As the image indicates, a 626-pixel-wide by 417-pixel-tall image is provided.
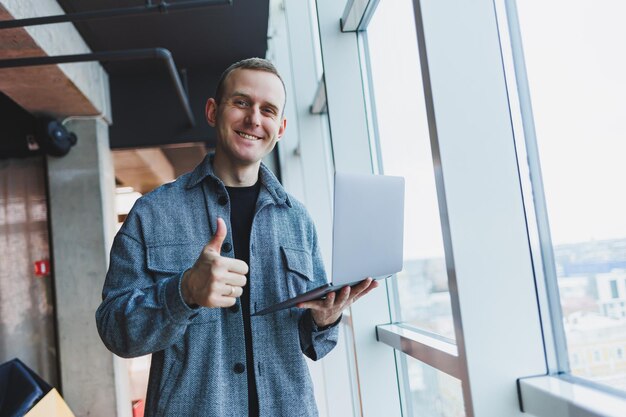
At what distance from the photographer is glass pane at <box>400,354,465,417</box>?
200 centimetres

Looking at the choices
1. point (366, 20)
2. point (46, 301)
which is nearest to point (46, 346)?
point (46, 301)

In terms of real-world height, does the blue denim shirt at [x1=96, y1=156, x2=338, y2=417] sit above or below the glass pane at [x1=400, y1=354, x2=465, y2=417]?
above

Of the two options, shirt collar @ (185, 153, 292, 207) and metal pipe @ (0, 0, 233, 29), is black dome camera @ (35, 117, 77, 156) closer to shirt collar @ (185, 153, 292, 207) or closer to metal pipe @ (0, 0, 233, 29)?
metal pipe @ (0, 0, 233, 29)

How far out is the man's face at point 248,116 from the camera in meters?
1.57

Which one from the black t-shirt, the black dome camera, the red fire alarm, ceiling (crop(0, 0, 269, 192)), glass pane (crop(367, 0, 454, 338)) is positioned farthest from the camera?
the red fire alarm

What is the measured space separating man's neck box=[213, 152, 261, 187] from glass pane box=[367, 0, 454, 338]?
0.79 m

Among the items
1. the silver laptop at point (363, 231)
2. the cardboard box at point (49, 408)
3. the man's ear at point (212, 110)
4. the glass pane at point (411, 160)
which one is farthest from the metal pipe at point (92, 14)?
the cardboard box at point (49, 408)

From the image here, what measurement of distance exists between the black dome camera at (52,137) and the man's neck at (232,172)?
4.39 metres

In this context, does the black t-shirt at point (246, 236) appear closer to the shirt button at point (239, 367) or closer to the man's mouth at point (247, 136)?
the shirt button at point (239, 367)

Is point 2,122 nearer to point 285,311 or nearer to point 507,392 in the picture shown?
point 285,311

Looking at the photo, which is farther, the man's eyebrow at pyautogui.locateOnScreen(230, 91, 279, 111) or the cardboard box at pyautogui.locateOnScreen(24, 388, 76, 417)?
the cardboard box at pyautogui.locateOnScreen(24, 388, 76, 417)

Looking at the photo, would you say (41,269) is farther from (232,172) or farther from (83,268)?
(232,172)

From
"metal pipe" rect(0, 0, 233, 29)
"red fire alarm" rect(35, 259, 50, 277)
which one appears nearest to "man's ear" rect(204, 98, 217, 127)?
"metal pipe" rect(0, 0, 233, 29)

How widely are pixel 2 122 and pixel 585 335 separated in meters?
5.83
